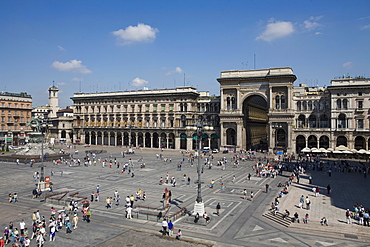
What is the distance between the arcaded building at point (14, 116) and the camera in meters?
96.1

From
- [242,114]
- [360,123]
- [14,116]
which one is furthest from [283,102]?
[14,116]

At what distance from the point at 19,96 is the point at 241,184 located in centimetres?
8928

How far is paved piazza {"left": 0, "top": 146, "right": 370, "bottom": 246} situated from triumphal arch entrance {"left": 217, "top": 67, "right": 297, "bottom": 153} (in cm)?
2827

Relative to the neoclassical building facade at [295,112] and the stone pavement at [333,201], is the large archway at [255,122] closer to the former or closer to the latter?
the neoclassical building facade at [295,112]

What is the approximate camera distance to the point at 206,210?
28.0 m

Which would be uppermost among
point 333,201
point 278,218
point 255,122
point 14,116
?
point 14,116

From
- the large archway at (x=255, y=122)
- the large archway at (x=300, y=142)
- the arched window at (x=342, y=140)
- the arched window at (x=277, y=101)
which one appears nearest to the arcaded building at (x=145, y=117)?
the large archway at (x=255, y=122)

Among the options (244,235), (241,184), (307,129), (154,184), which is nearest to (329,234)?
(244,235)

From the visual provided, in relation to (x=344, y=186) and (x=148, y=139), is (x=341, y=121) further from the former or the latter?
(x=148, y=139)

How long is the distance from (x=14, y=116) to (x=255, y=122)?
257 ft

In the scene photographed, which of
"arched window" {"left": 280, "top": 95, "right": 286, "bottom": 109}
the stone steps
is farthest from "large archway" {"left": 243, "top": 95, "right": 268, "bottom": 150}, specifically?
the stone steps

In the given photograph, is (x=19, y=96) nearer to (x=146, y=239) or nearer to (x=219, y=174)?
(x=219, y=174)

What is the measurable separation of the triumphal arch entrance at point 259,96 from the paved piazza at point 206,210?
28271mm

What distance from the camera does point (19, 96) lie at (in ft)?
335
